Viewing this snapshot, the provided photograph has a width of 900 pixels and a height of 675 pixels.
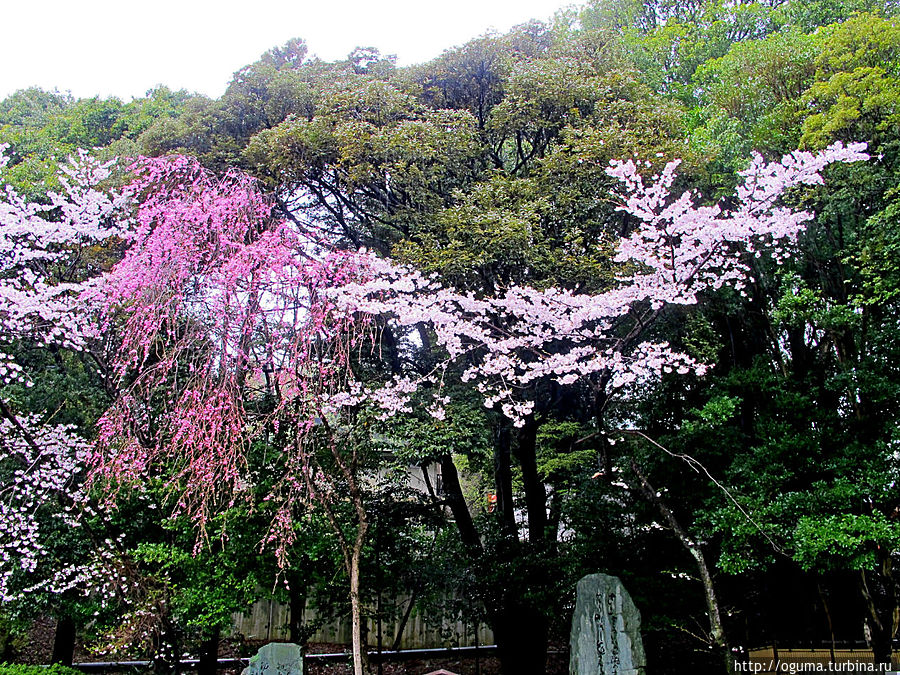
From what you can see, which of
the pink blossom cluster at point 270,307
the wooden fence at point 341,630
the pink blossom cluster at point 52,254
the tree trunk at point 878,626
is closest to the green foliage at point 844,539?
the tree trunk at point 878,626

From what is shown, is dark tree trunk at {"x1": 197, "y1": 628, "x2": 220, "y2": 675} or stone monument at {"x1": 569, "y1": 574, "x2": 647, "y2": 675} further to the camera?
dark tree trunk at {"x1": 197, "y1": 628, "x2": 220, "y2": 675}

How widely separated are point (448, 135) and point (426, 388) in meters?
2.92

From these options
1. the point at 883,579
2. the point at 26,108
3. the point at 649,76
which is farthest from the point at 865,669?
the point at 26,108

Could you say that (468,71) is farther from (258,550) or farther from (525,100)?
(258,550)

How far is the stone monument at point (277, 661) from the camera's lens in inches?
212

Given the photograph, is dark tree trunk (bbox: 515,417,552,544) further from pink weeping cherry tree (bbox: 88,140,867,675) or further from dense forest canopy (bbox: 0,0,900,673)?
pink weeping cherry tree (bbox: 88,140,867,675)

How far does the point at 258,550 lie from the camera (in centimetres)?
647

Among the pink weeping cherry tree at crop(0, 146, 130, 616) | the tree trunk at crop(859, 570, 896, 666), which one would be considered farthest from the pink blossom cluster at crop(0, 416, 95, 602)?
the tree trunk at crop(859, 570, 896, 666)

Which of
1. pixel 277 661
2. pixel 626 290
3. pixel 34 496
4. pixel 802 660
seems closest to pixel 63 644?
pixel 34 496

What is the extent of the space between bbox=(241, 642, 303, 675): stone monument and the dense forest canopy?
860 mm

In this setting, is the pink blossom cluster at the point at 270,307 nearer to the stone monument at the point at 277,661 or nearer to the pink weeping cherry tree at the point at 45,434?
the pink weeping cherry tree at the point at 45,434

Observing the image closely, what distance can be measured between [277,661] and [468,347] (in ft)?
11.3

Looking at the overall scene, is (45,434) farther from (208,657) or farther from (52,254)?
(208,657)

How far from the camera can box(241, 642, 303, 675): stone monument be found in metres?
5.38
